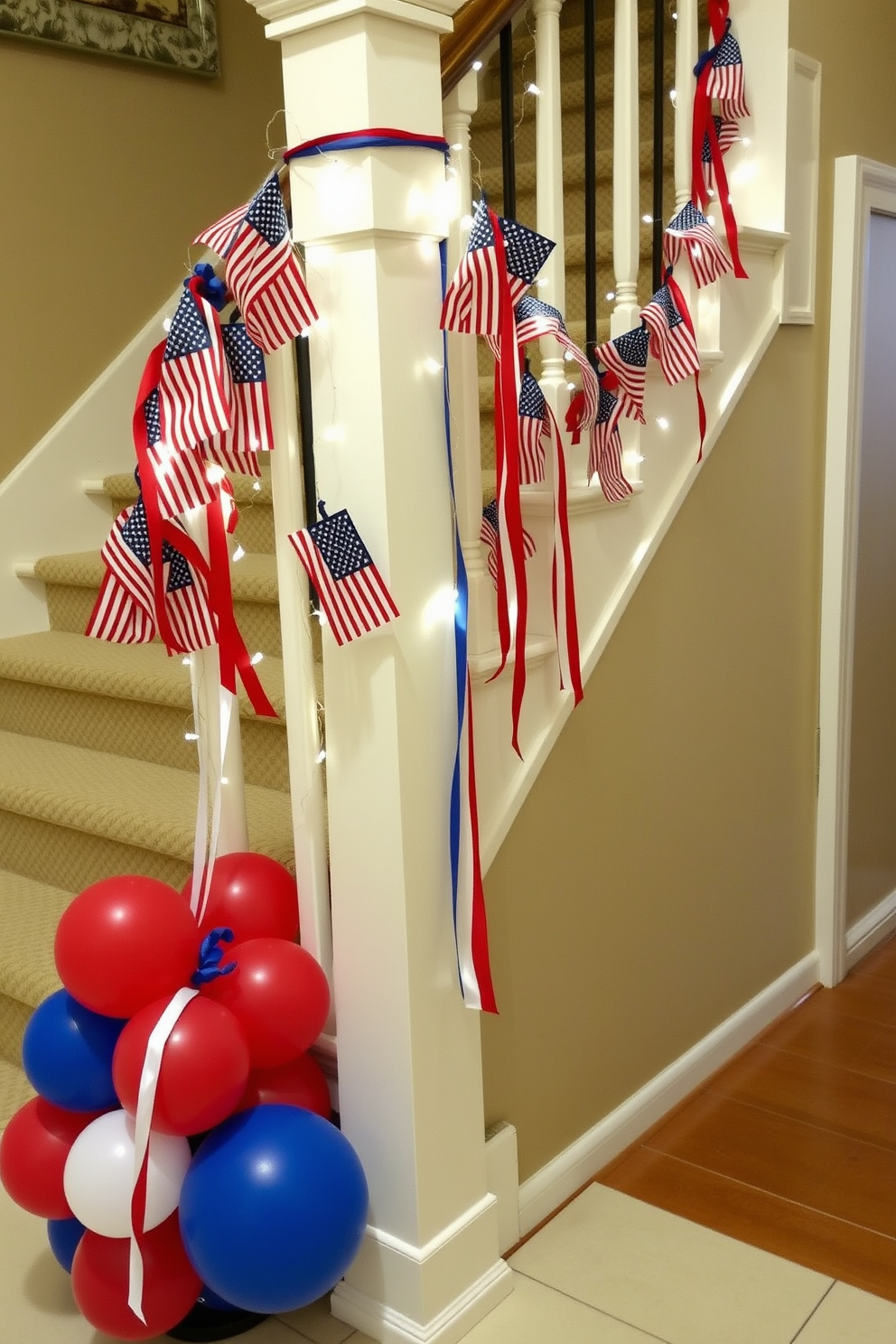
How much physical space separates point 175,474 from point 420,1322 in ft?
3.90

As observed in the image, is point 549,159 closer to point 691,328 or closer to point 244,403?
point 691,328

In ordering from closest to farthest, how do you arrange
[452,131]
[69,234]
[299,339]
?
1. [452,131]
2. [299,339]
3. [69,234]

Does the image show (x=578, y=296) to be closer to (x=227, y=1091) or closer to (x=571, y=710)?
(x=571, y=710)

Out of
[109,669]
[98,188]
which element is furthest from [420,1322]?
[98,188]

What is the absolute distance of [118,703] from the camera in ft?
7.99

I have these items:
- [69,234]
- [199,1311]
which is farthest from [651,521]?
[69,234]

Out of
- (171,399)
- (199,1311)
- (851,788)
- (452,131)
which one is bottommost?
(199,1311)

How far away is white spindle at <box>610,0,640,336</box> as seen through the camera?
1986 mm

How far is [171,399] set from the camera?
1.52m

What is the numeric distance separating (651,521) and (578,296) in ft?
2.40

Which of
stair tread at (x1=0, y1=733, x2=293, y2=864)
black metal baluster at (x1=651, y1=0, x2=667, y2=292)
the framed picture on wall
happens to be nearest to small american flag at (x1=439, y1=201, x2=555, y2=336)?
black metal baluster at (x1=651, y1=0, x2=667, y2=292)

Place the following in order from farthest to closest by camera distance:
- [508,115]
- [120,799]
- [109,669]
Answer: [109,669] → [120,799] → [508,115]

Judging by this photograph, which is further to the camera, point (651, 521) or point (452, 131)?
point (651, 521)

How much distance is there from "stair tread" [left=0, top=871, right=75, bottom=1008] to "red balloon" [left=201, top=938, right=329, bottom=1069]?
543 millimetres
